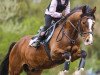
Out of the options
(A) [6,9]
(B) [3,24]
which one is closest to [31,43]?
(B) [3,24]

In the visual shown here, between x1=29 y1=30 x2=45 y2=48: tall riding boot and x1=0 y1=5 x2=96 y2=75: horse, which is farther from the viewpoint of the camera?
x1=29 y1=30 x2=45 y2=48: tall riding boot

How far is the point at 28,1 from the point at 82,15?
2894 centimetres

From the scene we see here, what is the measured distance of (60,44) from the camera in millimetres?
14602

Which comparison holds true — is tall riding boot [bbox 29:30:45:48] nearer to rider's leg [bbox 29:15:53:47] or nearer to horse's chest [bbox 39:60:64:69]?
rider's leg [bbox 29:15:53:47]

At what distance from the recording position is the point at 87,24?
13781mm

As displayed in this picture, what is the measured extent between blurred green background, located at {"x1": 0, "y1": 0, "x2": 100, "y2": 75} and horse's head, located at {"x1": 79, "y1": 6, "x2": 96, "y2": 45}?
6.42 m

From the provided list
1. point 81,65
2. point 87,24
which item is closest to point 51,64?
point 81,65

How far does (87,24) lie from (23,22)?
1614cm

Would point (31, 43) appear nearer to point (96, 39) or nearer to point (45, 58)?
point (45, 58)

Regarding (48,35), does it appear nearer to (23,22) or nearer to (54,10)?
(54,10)

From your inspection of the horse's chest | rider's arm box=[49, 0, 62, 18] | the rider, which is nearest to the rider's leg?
the rider

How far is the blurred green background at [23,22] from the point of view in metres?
25.2

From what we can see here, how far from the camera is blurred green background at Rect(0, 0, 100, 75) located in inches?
994

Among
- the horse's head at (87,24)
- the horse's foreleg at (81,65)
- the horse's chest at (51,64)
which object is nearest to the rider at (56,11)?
the horse's chest at (51,64)
